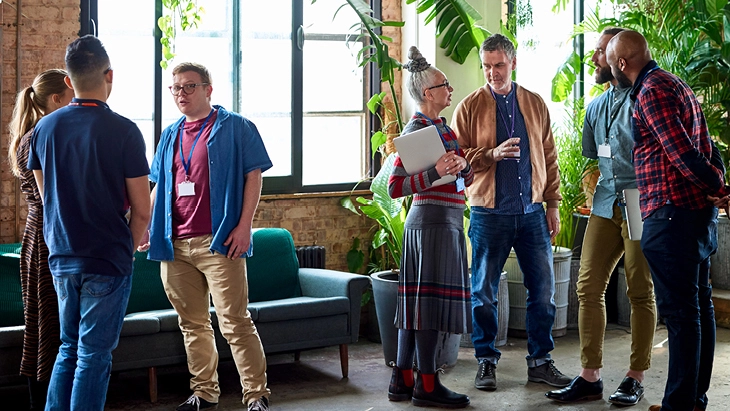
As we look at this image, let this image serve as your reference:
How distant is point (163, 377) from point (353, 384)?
1.16 m

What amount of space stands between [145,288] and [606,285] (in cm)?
259

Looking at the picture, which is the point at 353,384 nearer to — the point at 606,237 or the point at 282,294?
the point at 282,294

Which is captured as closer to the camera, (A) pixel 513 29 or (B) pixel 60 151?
(B) pixel 60 151

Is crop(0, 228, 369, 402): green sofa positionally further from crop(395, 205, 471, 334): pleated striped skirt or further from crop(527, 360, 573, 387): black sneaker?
crop(527, 360, 573, 387): black sneaker

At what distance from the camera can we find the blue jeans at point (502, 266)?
4.73 metres

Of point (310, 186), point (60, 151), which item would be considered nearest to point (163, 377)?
point (310, 186)

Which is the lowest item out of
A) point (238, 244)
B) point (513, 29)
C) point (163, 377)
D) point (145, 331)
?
point (163, 377)

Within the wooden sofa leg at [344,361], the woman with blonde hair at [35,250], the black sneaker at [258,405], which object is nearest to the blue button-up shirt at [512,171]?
the wooden sofa leg at [344,361]

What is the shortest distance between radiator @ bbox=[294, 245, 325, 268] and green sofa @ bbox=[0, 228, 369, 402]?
0.37 m

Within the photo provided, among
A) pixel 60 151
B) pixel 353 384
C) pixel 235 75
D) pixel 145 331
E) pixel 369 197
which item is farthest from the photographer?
pixel 369 197

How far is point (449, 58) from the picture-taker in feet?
20.2

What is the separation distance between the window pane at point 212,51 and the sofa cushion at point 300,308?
1.57 metres

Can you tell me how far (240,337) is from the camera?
427 cm

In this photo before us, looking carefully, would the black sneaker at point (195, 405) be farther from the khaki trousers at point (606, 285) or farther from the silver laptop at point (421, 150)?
the khaki trousers at point (606, 285)
